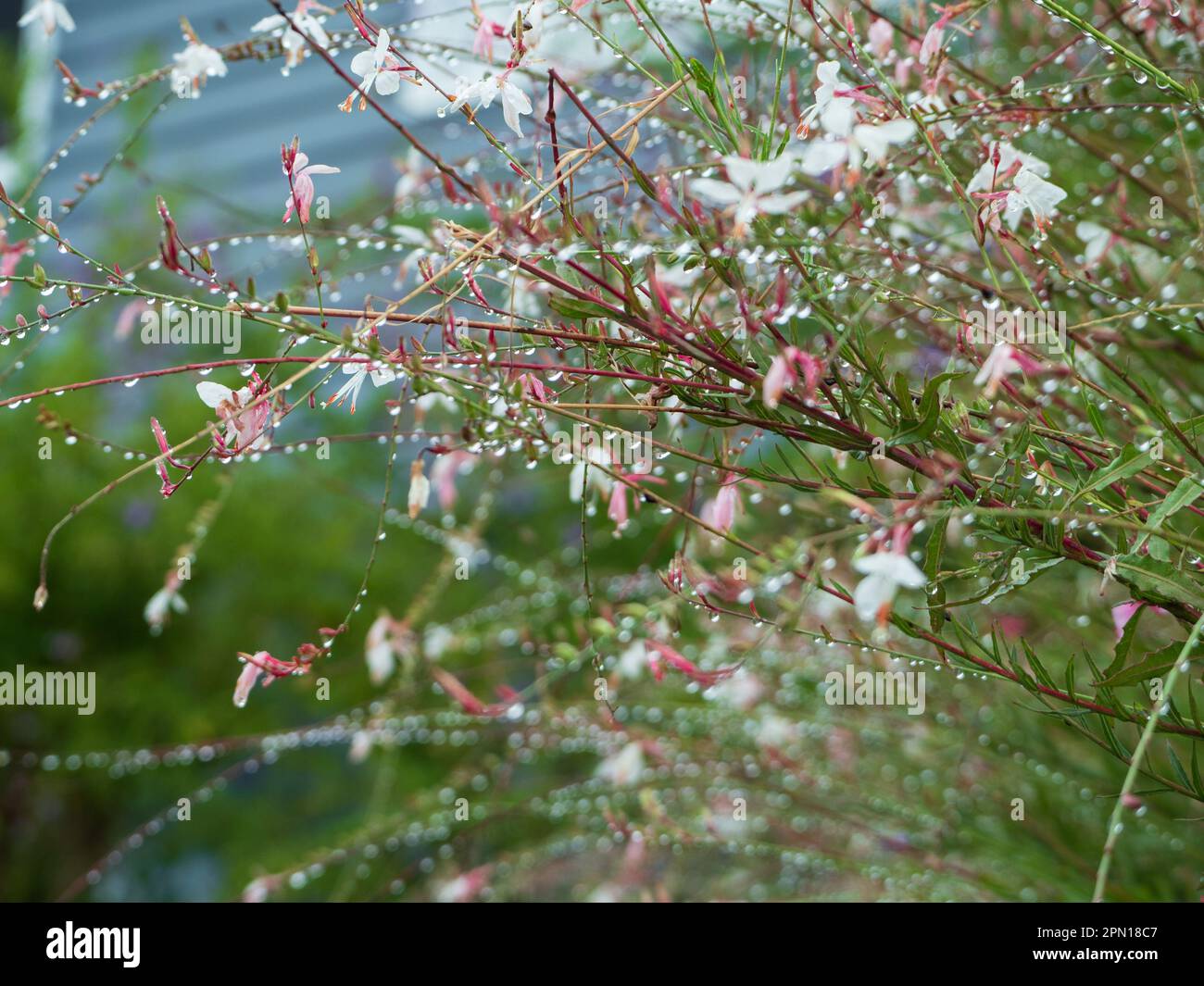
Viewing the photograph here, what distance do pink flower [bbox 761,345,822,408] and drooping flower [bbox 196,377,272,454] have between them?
16.3 inches

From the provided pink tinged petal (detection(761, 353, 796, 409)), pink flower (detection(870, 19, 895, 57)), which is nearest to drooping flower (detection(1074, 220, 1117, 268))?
pink flower (detection(870, 19, 895, 57))

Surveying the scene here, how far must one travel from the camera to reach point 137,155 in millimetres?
4082

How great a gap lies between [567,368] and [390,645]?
81 centimetres

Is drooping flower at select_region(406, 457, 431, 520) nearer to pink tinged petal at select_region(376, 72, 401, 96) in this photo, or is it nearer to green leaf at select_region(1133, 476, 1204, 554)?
pink tinged petal at select_region(376, 72, 401, 96)

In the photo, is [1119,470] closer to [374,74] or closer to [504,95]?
[504,95]

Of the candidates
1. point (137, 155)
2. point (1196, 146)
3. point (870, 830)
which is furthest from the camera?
point (137, 155)

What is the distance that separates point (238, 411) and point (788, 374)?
44 centimetres

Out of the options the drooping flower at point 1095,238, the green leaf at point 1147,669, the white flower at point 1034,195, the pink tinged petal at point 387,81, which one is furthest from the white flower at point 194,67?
the green leaf at point 1147,669

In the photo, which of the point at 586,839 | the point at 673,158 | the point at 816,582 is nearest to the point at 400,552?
the point at 586,839

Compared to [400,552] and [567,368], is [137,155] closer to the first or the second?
[400,552]

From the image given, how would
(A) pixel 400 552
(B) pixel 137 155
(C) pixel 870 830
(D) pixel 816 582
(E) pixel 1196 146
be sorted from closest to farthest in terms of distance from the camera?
(D) pixel 816 582, (E) pixel 1196 146, (C) pixel 870 830, (A) pixel 400 552, (B) pixel 137 155

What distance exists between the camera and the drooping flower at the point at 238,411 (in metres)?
0.88

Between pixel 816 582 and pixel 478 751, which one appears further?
pixel 478 751

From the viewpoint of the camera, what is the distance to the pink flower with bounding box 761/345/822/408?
2.40 feet
